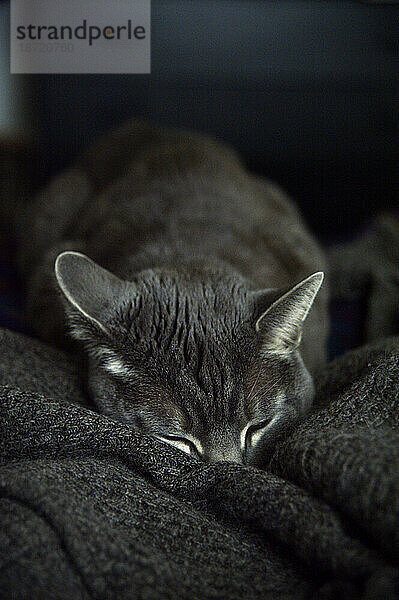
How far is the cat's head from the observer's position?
1090 millimetres

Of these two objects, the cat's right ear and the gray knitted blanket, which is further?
the cat's right ear

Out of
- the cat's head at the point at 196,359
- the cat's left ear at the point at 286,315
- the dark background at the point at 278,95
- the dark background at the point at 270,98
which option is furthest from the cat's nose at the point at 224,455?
the dark background at the point at 278,95

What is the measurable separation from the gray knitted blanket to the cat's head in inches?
3.6

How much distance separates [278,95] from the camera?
2.00 m

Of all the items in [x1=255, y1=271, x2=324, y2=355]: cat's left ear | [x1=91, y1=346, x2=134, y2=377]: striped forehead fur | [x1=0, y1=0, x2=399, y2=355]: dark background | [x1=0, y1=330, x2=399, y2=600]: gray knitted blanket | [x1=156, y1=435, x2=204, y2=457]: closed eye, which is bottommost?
[x1=156, y1=435, x2=204, y2=457]: closed eye

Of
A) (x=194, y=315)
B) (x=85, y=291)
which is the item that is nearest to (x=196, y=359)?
(x=194, y=315)

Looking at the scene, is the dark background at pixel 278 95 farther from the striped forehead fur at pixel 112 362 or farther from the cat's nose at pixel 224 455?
the cat's nose at pixel 224 455

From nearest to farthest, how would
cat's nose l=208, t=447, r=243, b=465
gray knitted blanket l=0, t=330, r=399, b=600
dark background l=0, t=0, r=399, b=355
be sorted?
gray knitted blanket l=0, t=330, r=399, b=600 < cat's nose l=208, t=447, r=243, b=465 < dark background l=0, t=0, r=399, b=355

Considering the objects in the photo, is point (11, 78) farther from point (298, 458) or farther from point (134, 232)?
point (298, 458)

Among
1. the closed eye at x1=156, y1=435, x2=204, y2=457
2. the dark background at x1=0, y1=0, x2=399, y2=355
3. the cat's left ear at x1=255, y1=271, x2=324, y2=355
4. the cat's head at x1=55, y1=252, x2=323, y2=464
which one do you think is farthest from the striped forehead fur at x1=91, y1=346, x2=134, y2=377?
the dark background at x1=0, y1=0, x2=399, y2=355

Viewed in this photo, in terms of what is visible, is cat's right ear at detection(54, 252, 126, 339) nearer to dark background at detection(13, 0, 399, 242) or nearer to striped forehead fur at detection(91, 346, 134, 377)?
striped forehead fur at detection(91, 346, 134, 377)

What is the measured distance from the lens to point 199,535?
861mm

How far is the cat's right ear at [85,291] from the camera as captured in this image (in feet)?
3.68

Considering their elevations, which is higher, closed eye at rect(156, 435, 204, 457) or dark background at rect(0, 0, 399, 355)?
dark background at rect(0, 0, 399, 355)
